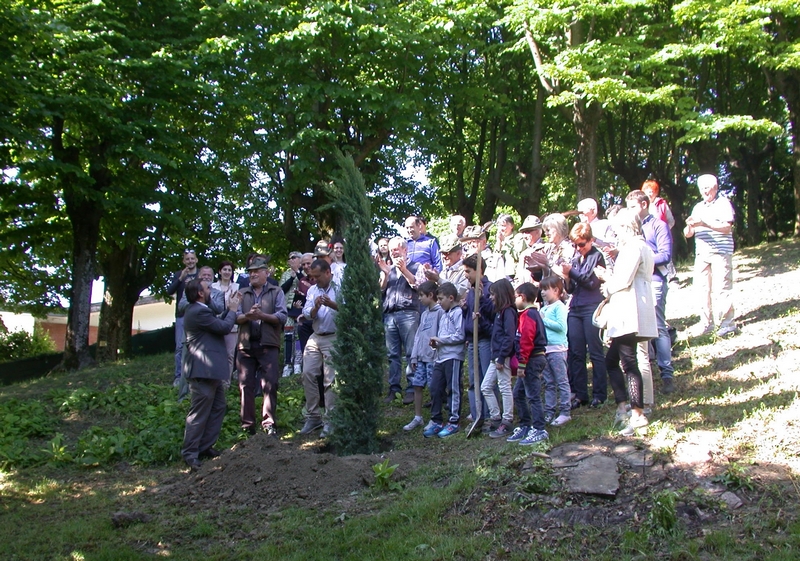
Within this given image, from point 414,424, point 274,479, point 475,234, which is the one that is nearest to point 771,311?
point 475,234

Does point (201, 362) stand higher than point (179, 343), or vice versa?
point (179, 343)

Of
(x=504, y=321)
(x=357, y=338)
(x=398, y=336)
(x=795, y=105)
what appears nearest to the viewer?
(x=504, y=321)

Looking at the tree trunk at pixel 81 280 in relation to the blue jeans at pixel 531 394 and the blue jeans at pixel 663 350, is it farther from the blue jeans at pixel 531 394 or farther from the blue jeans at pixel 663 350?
the blue jeans at pixel 663 350

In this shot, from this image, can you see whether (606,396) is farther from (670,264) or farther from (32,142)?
(32,142)

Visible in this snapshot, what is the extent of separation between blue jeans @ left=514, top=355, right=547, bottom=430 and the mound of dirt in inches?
41.3

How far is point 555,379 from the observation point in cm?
748

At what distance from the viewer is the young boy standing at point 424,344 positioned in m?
8.48

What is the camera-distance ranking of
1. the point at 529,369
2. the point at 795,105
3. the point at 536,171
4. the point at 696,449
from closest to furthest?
the point at 696,449 < the point at 529,369 < the point at 795,105 < the point at 536,171

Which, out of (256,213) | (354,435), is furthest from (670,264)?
(256,213)

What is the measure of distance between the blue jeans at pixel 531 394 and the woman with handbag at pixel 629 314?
28.3 inches

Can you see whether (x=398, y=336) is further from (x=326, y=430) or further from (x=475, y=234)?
(x=475, y=234)

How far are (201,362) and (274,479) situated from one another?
1671 mm

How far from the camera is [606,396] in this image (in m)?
7.95

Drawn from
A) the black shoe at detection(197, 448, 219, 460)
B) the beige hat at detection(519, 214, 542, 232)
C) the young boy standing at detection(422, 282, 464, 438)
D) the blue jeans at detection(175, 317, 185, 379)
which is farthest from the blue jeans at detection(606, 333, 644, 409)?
the blue jeans at detection(175, 317, 185, 379)
